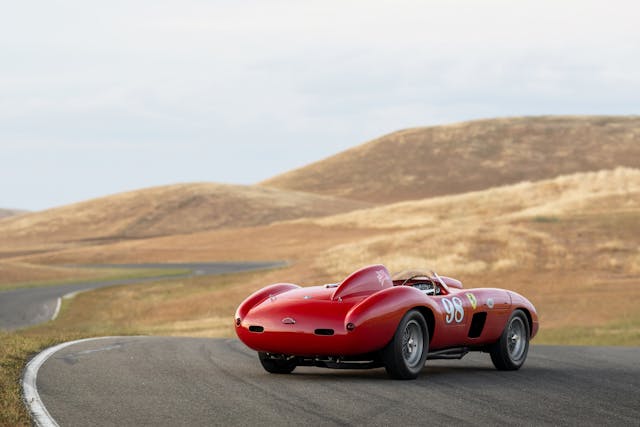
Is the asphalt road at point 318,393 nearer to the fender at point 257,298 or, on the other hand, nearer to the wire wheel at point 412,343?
the wire wheel at point 412,343

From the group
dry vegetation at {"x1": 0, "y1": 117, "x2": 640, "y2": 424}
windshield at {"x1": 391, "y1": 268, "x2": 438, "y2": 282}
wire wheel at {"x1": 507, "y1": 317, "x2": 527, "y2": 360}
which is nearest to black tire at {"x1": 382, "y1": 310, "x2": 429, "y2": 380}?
windshield at {"x1": 391, "y1": 268, "x2": 438, "y2": 282}

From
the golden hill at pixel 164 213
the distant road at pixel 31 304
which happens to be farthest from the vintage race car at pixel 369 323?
the golden hill at pixel 164 213

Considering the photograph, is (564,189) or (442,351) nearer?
(442,351)

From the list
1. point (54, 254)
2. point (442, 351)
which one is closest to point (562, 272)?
point (442, 351)

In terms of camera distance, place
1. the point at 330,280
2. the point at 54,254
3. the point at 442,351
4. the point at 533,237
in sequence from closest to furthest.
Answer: the point at 442,351, the point at 330,280, the point at 533,237, the point at 54,254

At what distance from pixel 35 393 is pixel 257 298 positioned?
302cm

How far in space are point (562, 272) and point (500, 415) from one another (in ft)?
107

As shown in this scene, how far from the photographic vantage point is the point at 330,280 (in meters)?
42.0

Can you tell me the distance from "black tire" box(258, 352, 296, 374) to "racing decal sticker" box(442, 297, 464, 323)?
1.81 meters

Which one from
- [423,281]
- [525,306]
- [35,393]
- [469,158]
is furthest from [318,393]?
[469,158]

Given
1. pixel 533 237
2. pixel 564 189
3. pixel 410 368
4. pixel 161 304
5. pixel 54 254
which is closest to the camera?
pixel 410 368

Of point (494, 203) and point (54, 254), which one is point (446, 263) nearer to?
point (494, 203)

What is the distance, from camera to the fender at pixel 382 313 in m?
9.99

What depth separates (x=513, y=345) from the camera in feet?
40.5
